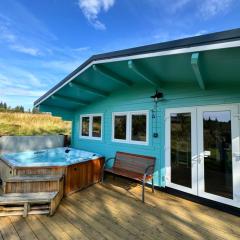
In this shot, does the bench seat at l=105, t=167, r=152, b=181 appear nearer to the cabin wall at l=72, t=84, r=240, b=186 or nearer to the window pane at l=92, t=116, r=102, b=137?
the cabin wall at l=72, t=84, r=240, b=186

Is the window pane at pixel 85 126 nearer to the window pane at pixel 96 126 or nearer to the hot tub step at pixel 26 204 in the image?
the window pane at pixel 96 126

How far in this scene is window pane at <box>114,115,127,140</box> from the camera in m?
4.87

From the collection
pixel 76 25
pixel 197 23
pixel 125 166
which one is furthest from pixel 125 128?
pixel 76 25

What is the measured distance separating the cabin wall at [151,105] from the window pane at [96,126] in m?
0.22

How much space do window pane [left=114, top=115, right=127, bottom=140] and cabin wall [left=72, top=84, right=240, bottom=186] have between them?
0.65ft

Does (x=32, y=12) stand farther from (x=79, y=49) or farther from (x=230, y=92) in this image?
(x=230, y=92)

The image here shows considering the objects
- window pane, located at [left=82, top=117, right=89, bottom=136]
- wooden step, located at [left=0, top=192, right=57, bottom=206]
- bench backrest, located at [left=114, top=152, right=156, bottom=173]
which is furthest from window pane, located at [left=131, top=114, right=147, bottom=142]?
wooden step, located at [left=0, top=192, right=57, bottom=206]

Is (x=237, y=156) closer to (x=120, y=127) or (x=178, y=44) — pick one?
(x=178, y=44)

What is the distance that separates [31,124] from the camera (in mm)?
10906

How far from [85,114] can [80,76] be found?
2.40 m

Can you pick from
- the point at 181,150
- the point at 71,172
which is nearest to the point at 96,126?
the point at 71,172

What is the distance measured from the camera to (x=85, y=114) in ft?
20.2

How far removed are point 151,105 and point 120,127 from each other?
1.24m

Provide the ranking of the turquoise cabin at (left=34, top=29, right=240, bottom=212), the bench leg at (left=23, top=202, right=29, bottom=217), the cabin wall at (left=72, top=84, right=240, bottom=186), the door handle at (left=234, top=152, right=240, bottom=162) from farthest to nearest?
the cabin wall at (left=72, top=84, right=240, bottom=186) → the door handle at (left=234, top=152, right=240, bottom=162) → the bench leg at (left=23, top=202, right=29, bottom=217) → the turquoise cabin at (left=34, top=29, right=240, bottom=212)
